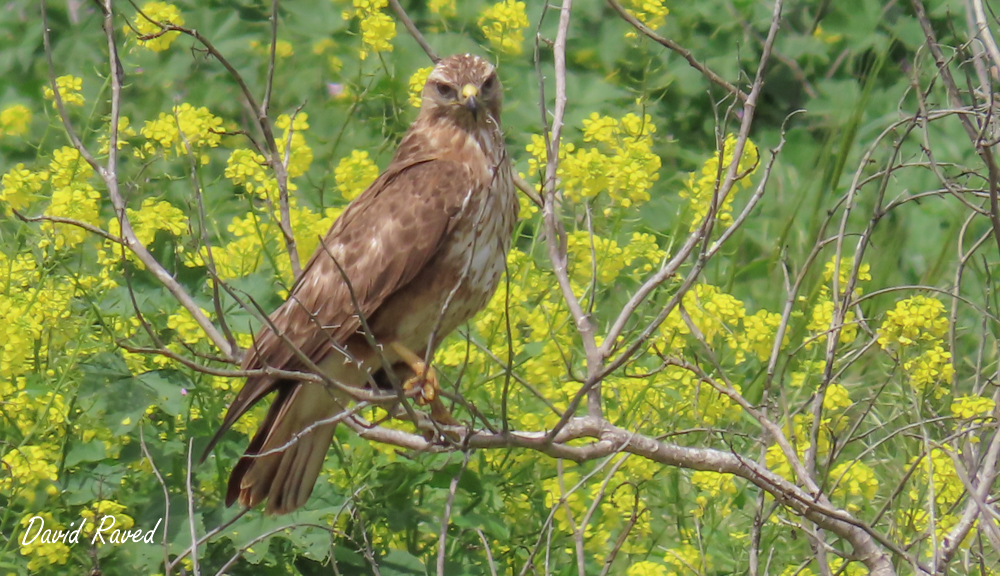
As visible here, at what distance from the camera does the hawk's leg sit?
308 cm

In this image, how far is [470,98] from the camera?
3441 millimetres

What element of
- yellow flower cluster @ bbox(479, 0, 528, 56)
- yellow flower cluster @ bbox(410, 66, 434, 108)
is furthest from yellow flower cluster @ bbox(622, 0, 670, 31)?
yellow flower cluster @ bbox(410, 66, 434, 108)

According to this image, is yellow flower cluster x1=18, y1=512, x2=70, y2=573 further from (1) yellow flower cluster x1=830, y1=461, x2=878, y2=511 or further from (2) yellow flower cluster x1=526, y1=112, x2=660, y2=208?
(1) yellow flower cluster x1=830, y1=461, x2=878, y2=511

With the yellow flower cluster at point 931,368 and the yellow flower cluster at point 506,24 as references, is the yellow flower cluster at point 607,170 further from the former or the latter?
the yellow flower cluster at point 931,368

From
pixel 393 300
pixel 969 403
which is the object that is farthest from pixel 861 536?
pixel 393 300

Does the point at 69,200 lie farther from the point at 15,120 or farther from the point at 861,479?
the point at 861,479

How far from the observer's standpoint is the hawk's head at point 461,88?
11.5ft

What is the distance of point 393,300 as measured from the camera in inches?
128

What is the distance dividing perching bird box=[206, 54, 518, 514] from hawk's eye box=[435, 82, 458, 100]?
0.24 meters

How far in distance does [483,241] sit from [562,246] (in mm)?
330

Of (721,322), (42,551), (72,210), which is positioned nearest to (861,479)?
(721,322)

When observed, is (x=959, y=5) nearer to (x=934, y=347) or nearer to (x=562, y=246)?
(x=934, y=347)

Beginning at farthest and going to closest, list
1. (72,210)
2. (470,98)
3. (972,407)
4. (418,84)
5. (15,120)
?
(15,120), (418,84), (470,98), (72,210), (972,407)

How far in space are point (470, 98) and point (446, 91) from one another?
0.50ft
